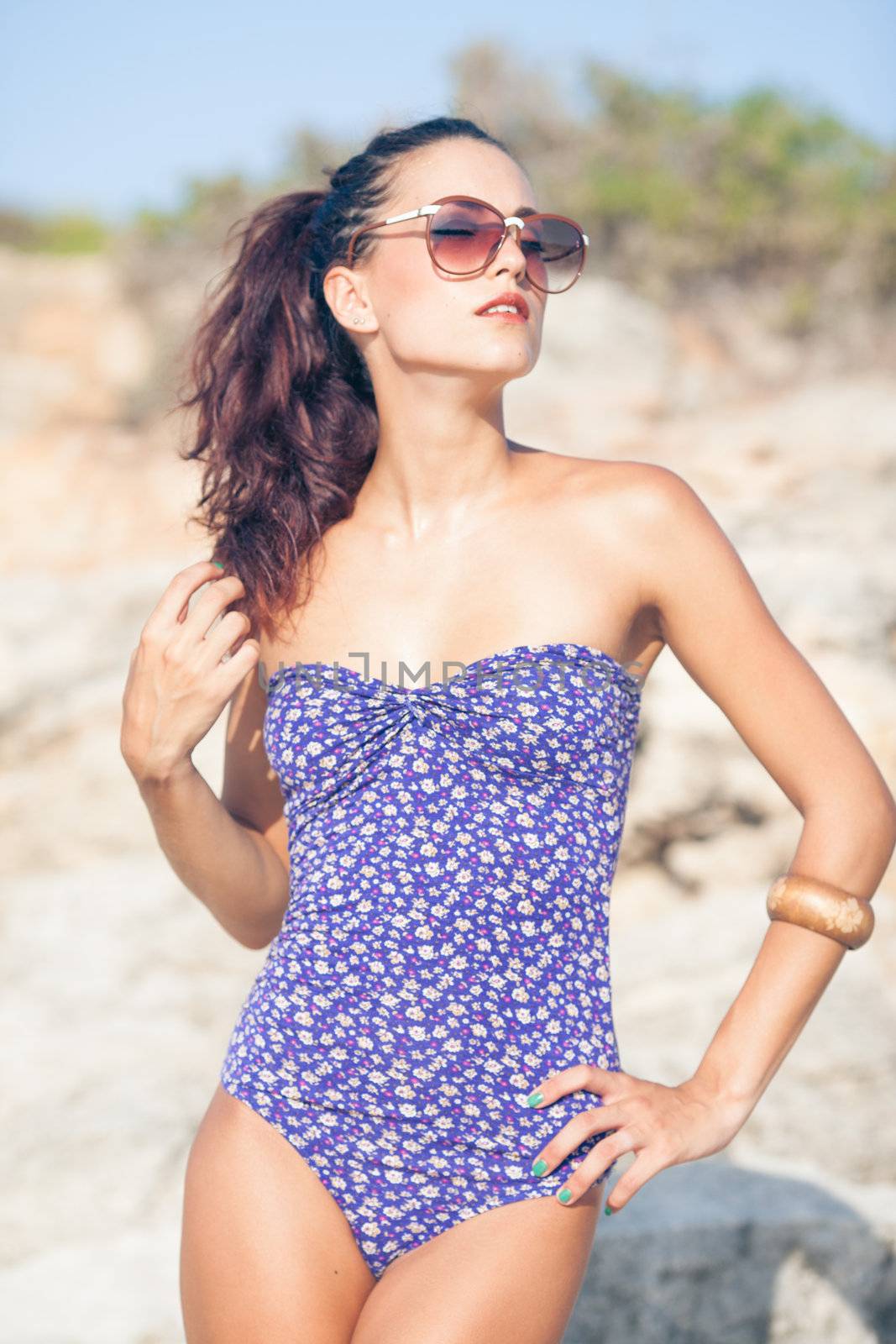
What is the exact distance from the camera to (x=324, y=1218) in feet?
5.82

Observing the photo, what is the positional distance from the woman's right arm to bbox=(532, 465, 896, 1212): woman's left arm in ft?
2.23

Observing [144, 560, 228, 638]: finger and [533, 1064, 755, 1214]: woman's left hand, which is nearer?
[533, 1064, 755, 1214]: woman's left hand

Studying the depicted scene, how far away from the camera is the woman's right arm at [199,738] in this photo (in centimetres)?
201

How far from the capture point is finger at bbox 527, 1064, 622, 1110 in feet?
5.69

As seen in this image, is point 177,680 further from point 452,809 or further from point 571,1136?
point 571,1136

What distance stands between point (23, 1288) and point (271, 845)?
125cm

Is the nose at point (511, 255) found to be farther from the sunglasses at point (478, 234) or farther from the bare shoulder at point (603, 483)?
the bare shoulder at point (603, 483)

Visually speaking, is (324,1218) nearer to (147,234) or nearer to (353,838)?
A: (353,838)

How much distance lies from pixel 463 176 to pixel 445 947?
1237 millimetres

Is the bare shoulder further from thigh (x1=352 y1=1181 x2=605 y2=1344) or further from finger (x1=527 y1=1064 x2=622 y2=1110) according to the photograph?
thigh (x1=352 y1=1181 x2=605 y2=1344)

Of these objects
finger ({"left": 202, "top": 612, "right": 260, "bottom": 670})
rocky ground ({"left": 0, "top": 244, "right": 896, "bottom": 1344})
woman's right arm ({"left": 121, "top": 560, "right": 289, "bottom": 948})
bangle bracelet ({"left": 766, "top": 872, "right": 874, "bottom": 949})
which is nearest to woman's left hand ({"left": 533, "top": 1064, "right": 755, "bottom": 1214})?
bangle bracelet ({"left": 766, "top": 872, "right": 874, "bottom": 949})

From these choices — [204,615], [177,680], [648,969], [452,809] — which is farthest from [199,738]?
[648,969]

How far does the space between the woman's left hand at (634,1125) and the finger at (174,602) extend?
2.98 ft

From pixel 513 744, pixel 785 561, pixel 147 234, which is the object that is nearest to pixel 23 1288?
pixel 513 744
